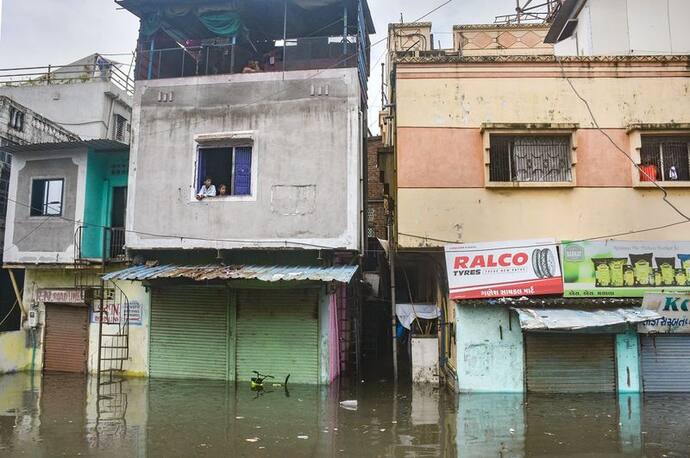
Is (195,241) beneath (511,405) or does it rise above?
above

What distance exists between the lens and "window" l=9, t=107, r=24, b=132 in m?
16.8

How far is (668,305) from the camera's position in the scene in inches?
441

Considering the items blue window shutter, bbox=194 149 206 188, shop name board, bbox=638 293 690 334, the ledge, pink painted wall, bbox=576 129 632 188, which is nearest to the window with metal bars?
the ledge

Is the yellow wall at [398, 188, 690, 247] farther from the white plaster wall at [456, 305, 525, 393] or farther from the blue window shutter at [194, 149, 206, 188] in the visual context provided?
the blue window shutter at [194, 149, 206, 188]

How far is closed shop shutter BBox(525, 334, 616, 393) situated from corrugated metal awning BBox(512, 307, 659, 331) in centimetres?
84

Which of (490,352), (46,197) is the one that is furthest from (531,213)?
(46,197)

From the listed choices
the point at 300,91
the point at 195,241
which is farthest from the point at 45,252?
the point at 300,91

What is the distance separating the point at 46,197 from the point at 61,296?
118 inches

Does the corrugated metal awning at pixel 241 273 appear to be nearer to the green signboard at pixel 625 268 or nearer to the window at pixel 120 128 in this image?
the green signboard at pixel 625 268

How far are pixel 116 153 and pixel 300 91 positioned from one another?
6.19 metres

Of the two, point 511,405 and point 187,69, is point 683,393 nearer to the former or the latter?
point 511,405

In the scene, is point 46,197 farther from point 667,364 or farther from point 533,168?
point 667,364

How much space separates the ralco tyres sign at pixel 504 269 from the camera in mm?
11453

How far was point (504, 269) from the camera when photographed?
11562 mm
